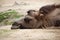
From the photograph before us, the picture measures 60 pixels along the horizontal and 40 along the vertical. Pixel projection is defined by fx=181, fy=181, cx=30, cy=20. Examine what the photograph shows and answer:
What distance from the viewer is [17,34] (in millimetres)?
1208

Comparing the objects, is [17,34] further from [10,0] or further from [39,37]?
[10,0]

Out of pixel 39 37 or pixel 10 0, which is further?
pixel 10 0

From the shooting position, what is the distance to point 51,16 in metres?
1.77

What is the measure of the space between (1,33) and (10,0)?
99.6 inches

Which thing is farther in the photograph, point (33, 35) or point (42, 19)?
point (42, 19)

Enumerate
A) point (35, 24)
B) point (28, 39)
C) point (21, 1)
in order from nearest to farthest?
point (28, 39)
point (35, 24)
point (21, 1)

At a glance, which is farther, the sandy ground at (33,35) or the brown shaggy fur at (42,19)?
the brown shaggy fur at (42,19)

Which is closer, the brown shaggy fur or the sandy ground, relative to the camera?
the sandy ground

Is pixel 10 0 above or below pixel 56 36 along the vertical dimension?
above

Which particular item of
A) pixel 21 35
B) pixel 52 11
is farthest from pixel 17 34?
pixel 52 11

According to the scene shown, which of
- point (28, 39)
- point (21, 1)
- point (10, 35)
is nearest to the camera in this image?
point (28, 39)

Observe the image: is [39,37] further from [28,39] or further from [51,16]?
[51,16]

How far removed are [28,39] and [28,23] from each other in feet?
2.45

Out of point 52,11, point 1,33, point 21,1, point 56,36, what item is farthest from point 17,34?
point 21,1
